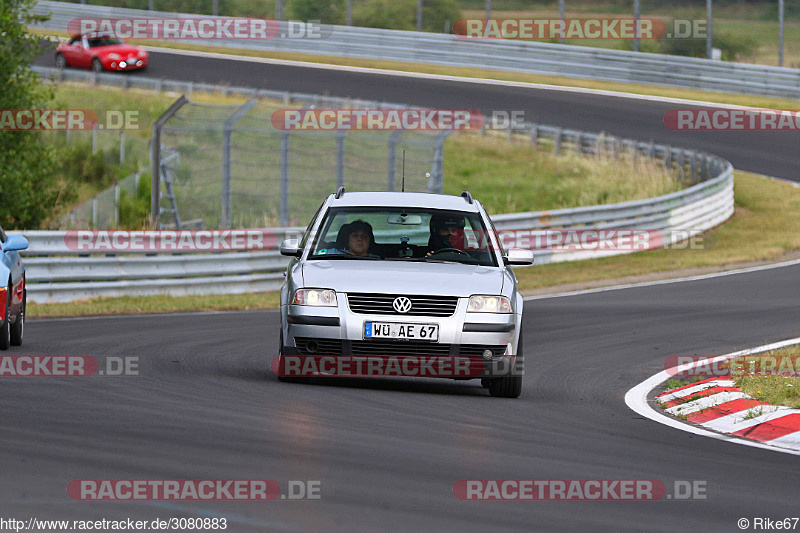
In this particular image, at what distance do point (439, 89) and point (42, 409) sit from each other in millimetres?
34984

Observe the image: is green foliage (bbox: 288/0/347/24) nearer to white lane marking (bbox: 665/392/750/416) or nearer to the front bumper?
white lane marking (bbox: 665/392/750/416)

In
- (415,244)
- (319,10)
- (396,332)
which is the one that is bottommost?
(396,332)

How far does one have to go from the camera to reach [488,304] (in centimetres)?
1023

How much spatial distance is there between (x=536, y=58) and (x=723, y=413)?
1434 inches

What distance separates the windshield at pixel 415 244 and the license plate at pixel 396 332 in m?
0.92

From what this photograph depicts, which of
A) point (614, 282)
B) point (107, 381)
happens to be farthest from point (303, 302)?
point (614, 282)

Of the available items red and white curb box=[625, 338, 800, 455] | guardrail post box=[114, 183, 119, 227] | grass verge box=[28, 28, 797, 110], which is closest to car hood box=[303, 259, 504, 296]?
red and white curb box=[625, 338, 800, 455]

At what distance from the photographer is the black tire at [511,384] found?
1047 centimetres

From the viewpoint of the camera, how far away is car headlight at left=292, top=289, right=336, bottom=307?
10.2m

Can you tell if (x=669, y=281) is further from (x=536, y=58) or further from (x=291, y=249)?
(x=536, y=58)

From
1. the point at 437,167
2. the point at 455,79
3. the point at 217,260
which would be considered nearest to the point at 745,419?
the point at 217,260

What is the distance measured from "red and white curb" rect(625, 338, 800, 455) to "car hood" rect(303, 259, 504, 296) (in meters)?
1.55

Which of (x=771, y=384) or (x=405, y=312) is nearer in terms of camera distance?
(x=405, y=312)

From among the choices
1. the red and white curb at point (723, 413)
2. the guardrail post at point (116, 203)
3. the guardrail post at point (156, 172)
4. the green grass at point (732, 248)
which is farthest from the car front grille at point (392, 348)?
the guardrail post at point (116, 203)
